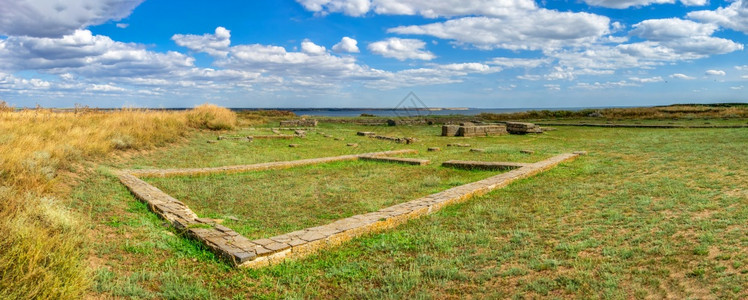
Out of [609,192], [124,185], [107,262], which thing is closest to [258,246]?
[107,262]

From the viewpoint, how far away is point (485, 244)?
4770mm

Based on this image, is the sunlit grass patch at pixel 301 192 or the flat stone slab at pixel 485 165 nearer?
the sunlit grass patch at pixel 301 192

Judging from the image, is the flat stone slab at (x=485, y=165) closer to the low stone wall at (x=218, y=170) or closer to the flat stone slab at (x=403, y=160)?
the flat stone slab at (x=403, y=160)

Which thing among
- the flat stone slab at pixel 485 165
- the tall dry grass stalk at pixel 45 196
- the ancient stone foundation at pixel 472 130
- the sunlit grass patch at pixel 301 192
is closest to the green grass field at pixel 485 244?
the sunlit grass patch at pixel 301 192

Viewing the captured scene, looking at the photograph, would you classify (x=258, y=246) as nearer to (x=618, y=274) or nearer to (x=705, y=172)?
(x=618, y=274)

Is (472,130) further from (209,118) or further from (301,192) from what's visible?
(301,192)

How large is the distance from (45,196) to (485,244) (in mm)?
5973

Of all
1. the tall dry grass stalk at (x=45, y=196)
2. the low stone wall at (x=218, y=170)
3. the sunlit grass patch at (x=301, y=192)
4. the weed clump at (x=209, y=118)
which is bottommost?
the sunlit grass patch at (x=301, y=192)

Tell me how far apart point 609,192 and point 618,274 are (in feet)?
12.3

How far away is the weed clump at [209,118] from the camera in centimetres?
2083

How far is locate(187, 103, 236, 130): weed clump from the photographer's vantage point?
68.3ft

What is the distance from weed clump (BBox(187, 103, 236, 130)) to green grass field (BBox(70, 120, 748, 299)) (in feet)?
41.8

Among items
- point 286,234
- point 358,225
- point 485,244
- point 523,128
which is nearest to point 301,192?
point 358,225

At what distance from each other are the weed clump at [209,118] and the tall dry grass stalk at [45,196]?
578cm
